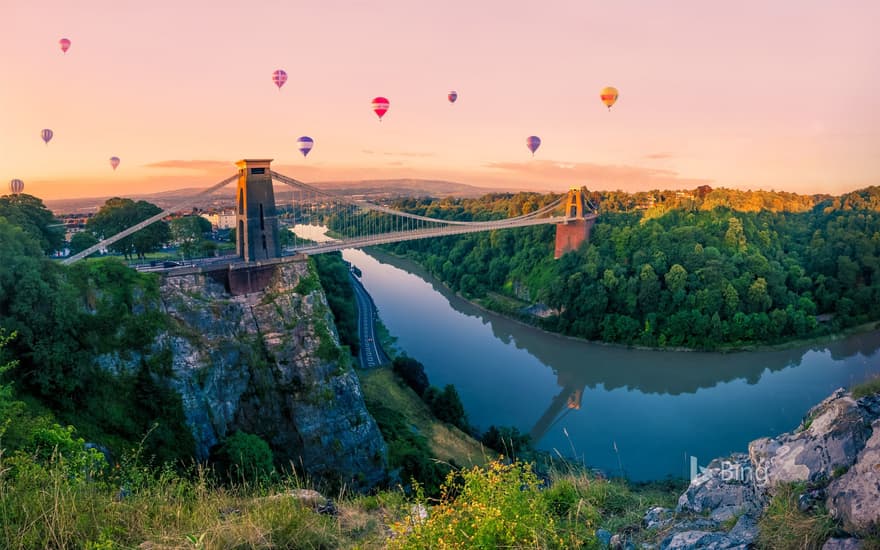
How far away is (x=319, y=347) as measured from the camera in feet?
39.0

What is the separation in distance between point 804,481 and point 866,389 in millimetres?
817

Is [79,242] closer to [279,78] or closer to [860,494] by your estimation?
[279,78]

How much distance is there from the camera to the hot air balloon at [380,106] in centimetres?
1656

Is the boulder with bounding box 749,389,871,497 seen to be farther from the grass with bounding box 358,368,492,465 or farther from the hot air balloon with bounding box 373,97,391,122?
the hot air balloon with bounding box 373,97,391,122

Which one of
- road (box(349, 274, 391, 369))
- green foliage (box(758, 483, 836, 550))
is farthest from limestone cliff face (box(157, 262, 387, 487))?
green foliage (box(758, 483, 836, 550))

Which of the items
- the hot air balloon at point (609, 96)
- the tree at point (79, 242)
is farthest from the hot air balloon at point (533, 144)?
the tree at point (79, 242)

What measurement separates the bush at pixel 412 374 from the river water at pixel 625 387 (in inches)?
51.7

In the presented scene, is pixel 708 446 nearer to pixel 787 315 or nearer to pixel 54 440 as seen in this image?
pixel 787 315

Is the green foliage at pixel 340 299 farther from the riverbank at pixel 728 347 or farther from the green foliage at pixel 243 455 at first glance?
the green foliage at pixel 243 455

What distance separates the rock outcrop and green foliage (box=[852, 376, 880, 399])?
4 centimetres

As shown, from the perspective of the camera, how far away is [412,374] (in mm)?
15555

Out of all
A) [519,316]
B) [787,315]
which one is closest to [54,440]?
Answer: [519,316]

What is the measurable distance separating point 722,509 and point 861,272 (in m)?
26.9

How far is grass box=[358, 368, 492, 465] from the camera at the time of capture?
12125 millimetres
